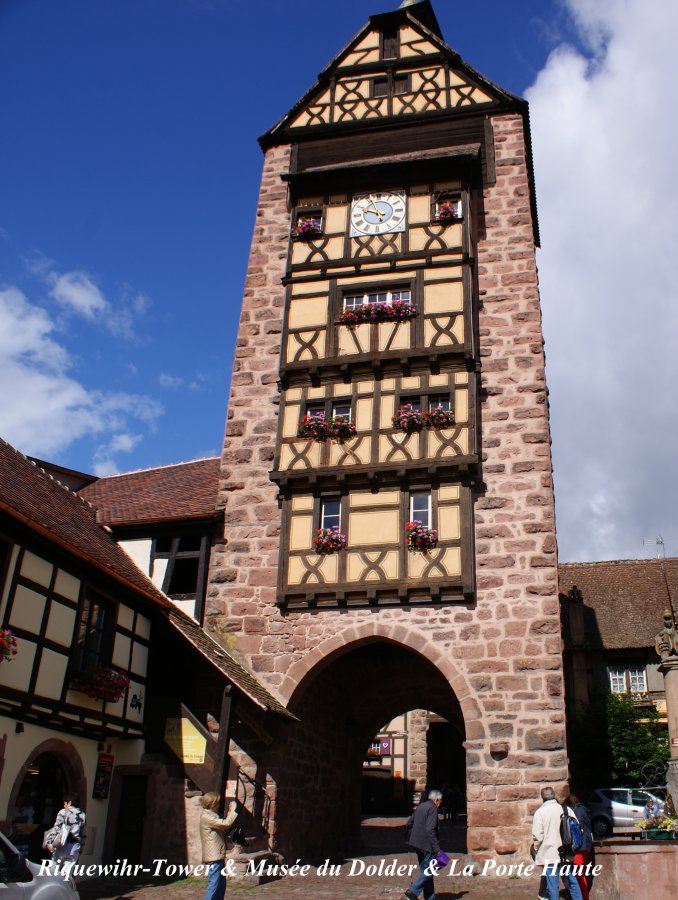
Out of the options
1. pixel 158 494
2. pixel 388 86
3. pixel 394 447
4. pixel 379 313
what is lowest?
pixel 394 447

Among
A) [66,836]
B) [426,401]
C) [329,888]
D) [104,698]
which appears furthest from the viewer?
[426,401]

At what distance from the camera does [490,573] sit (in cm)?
1415

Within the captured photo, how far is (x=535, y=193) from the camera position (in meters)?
20.0

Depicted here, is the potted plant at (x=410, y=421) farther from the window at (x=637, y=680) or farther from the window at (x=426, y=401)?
the window at (x=637, y=680)

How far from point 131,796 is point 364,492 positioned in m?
5.84

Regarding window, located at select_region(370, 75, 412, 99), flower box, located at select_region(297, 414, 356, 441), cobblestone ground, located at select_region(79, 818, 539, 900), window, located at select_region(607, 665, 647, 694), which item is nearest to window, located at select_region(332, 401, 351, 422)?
flower box, located at select_region(297, 414, 356, 441)

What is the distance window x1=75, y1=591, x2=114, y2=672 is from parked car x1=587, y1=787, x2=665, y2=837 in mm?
13210

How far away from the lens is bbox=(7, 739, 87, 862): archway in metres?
11.3

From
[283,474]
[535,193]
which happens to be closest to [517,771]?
[283,474]

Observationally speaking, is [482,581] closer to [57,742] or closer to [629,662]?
[57,742]

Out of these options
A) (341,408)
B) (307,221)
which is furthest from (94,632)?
(307,221)

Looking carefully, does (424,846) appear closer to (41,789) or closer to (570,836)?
(570,836)

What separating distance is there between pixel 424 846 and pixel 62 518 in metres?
7.53

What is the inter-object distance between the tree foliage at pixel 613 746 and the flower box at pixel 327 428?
1266 cm
